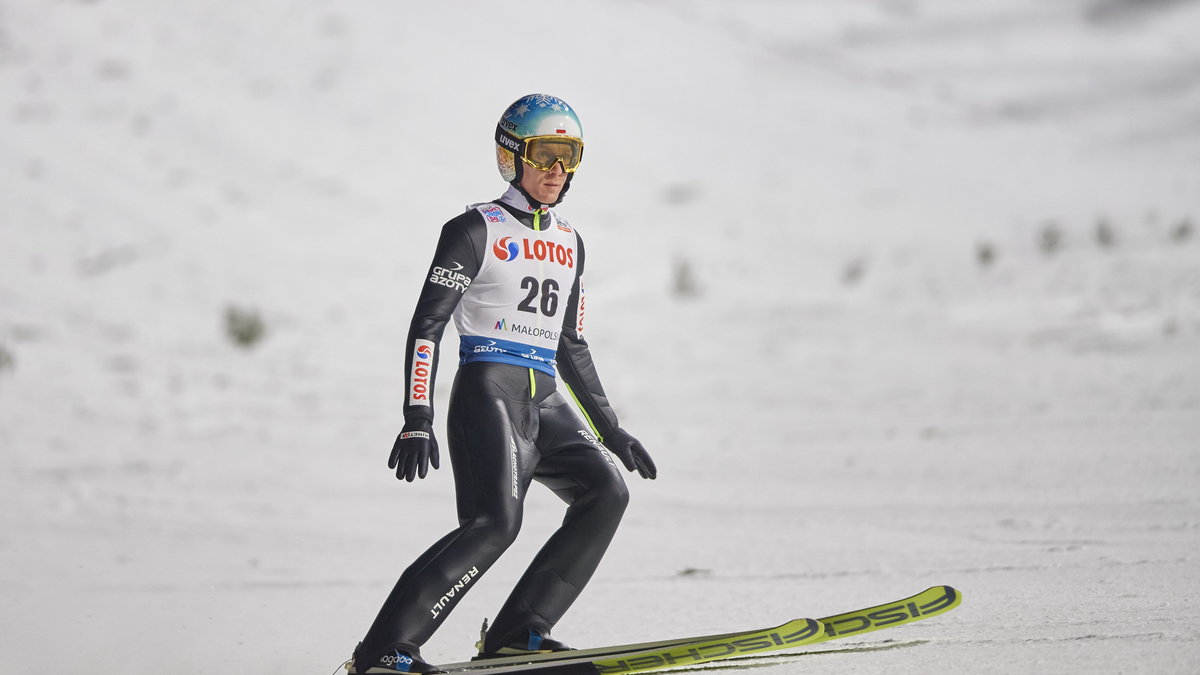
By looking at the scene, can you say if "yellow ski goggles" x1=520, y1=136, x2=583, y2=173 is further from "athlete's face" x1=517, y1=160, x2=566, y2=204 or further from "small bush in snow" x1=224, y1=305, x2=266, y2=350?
"small bush in snow" x1=224, y1=305, x2=266, y2=350

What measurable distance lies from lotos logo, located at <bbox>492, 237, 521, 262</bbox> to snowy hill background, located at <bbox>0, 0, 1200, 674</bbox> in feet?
6.41

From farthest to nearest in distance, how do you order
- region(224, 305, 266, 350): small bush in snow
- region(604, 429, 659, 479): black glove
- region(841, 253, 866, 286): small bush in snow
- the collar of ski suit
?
region(841, 253, 866, 286): small bush in snow, region(224, 305, 266, 350): small bush in snow, region(604, 429, 659, 479): black glove, the collar of ski suit

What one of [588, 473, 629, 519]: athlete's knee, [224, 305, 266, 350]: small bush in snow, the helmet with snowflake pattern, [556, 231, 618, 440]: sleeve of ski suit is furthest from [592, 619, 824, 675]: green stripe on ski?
[224, 305, 266, 350]: small bush in snow

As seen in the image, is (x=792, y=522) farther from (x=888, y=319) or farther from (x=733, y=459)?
(x=888, y=319)

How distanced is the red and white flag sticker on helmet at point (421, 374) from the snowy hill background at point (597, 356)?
160 cm

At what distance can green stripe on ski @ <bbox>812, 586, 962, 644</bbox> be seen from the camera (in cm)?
418

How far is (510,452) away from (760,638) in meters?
1.13

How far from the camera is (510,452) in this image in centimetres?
416

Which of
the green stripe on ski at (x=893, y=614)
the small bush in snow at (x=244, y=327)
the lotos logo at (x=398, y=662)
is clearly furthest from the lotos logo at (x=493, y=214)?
the small bush in snow at (x=244, y=327)

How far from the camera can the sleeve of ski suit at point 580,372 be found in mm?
4660

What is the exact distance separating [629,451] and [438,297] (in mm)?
1019

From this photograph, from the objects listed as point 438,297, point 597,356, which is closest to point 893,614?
point 438,297

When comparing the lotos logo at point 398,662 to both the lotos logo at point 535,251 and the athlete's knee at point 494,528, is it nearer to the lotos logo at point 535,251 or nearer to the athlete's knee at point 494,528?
the athlete's knee at point 494,528

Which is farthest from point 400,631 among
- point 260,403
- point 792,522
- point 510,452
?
point 260,403
